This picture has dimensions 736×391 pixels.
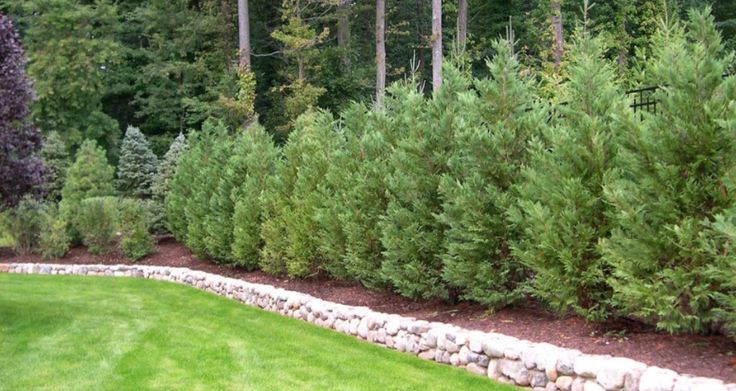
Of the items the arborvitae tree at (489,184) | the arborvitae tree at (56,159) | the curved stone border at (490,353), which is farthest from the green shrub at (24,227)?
the arborvitae tree at (489,184)

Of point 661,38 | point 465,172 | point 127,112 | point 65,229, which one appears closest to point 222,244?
point 65,229

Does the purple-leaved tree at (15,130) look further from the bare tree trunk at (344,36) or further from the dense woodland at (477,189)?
the bare tree trunk at (344,36)

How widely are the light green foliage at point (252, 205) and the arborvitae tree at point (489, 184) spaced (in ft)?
19.0

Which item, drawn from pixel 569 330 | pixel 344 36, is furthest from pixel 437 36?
pixel 569 330

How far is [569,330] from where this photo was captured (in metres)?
6.93

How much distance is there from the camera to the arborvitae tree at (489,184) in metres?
7.75

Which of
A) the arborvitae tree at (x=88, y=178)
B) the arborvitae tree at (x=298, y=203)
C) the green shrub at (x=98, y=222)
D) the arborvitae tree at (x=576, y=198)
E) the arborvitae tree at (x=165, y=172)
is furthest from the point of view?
the arborvitae tree at (x=88, y=178)

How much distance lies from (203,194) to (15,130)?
6216 millimetres

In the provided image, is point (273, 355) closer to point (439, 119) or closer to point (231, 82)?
point (439, 119)

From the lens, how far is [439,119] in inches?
348

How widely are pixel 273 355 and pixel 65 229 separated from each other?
484 inches

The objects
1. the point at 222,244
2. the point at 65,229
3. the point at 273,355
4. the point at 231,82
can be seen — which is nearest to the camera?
the point at 273,355

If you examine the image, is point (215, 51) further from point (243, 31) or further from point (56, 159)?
point (56, 159)

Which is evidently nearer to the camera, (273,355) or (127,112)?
(273,355)
